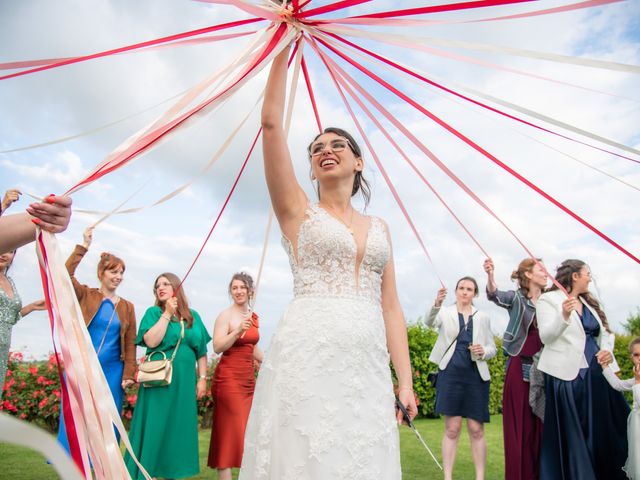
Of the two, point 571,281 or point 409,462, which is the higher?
point 571,281

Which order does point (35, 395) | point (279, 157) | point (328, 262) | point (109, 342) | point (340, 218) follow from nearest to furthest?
point (279, 157) → point (328, 262) → point (340, 218) → point (109, 342) → point (35, 395)

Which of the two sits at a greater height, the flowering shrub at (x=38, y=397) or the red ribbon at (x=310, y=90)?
the red ribbon at (x=310, y=90)

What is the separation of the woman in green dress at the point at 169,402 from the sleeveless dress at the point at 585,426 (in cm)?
320

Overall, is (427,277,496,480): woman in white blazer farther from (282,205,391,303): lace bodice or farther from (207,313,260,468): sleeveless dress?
(282,205,391,303): lace bodice

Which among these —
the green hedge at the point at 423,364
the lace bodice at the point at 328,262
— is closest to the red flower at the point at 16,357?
the green hedge at the point at 423,364

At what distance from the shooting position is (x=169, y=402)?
5.23 metres

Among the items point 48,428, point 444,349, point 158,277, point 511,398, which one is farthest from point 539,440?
point 48,428

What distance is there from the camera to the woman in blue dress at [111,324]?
5.25 m

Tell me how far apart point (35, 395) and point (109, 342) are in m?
4.47

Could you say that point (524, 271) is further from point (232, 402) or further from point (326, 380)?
point (326, 380)

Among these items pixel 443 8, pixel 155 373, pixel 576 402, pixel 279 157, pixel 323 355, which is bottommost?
pixel 576 402

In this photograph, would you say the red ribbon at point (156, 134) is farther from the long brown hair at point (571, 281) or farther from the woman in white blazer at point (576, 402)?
the long brown hair at point (571, 281)

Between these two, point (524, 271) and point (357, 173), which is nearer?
point (357, 173)

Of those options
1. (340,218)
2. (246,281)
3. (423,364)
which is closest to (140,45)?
(340,218)
